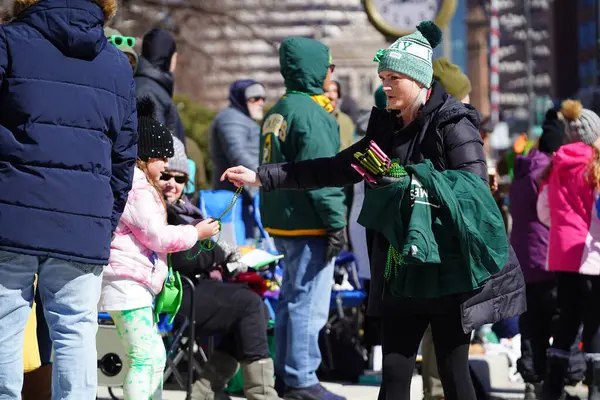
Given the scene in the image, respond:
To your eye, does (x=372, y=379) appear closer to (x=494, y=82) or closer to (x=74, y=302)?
(x=74, y=302)

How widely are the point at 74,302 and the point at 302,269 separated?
2.65m

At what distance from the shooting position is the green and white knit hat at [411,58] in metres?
5.52

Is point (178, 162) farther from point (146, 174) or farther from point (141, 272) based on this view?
point (141, 272)

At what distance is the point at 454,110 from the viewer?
17.9 ft

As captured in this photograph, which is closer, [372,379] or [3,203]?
[3,203]

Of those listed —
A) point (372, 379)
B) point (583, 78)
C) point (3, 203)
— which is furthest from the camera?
point (583, 78)

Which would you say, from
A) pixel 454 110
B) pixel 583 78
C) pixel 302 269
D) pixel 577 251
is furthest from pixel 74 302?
pixel 583 78

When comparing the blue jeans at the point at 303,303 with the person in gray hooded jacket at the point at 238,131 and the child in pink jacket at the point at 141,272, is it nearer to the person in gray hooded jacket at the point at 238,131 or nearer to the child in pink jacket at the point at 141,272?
the child in pink jacket at the point at 141,272

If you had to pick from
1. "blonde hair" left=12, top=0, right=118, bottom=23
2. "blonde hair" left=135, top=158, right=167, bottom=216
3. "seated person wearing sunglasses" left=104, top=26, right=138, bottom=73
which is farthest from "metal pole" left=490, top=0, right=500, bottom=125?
"blonde hair" left=12, top=0, right=118, bottom=23

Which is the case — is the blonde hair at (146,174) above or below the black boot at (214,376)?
above

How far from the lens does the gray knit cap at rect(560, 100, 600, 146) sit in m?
7.54

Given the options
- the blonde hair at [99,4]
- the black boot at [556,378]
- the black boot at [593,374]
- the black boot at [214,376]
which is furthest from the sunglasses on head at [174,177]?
the black boot at [593,374]

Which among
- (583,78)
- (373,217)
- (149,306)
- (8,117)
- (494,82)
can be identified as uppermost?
(583,78)

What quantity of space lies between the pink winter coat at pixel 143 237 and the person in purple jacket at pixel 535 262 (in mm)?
3142
